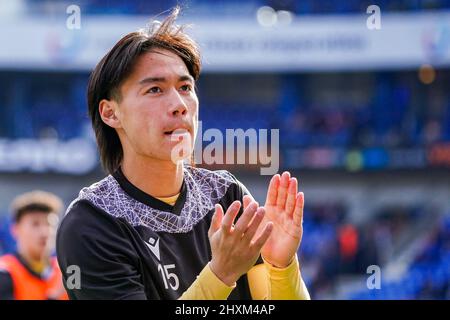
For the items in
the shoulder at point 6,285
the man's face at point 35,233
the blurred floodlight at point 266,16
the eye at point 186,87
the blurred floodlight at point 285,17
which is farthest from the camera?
the blurred floodlight at point 266,16

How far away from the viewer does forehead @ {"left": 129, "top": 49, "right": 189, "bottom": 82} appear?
2320 mm

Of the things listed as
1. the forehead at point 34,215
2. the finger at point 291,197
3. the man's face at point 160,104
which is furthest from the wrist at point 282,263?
the forehead at point 34,215

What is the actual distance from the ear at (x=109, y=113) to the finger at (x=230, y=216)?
55cm

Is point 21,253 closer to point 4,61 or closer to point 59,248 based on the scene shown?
point 59,248

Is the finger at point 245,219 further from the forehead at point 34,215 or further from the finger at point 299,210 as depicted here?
the forehead at point 34,215

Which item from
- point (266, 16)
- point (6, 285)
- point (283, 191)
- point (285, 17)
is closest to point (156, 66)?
point (283, 191)

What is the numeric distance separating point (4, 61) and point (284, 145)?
21.0 feet

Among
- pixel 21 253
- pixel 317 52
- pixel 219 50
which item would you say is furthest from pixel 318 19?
pixel 21 253

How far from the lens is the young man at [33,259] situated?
559cm

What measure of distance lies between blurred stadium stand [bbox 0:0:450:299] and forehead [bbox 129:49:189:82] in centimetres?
1411

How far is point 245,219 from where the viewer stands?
79.9 inches

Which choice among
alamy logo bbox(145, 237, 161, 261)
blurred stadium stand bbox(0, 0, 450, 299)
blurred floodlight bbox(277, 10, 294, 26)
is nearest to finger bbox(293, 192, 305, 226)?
alamy logo bbox(145, 237, 161, 261)

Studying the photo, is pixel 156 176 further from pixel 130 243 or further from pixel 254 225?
pixel 254 225
